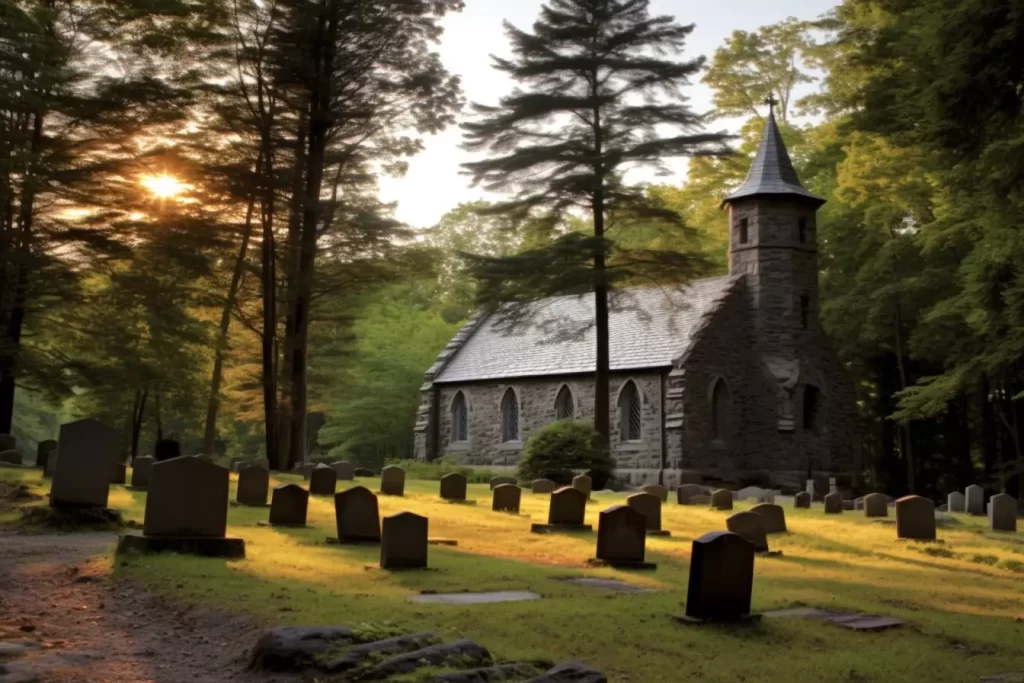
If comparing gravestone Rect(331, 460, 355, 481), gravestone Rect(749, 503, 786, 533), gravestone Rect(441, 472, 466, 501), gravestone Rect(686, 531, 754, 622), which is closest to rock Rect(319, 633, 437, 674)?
gravestone Rect(686, 531, 754, 622)

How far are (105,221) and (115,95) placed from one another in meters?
2.96

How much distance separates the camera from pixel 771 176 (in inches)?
1308

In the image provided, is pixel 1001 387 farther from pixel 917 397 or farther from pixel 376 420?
pixel 376 420

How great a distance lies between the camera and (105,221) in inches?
883

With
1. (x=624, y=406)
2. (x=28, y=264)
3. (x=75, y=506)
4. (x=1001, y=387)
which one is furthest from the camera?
(x=624, y=406)

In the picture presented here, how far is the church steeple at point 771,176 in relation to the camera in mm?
32625

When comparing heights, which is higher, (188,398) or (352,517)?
(188,398)

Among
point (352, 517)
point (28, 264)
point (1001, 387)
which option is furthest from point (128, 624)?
point (1001, 387)

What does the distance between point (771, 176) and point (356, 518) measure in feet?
81.1

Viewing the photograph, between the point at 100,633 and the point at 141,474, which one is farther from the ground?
the point at 141,474

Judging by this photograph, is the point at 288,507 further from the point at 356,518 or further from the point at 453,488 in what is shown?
the point at 453,488

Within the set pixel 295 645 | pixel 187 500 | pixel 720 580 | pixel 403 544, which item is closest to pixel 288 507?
pixel 187 500

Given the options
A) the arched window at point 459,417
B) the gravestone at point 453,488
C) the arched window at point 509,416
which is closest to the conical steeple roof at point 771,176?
the arched window at point 509,416

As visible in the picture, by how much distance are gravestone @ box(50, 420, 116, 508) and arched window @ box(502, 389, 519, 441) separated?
2433 centimetres
